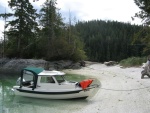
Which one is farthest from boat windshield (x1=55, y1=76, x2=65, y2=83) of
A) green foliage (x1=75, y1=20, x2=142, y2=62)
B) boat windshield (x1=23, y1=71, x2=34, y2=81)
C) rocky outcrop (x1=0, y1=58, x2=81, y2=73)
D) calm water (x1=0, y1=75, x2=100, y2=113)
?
green foliage (x1=75, y1=20, x2=142, y2=62)

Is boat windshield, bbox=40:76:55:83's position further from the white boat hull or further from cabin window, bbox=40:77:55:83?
the white boat hull

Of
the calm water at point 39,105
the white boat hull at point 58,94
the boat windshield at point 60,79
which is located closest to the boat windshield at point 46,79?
the boat windshield at point 60,79

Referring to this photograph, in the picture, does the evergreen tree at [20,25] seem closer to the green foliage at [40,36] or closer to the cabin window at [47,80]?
the green foliage at [40,36]

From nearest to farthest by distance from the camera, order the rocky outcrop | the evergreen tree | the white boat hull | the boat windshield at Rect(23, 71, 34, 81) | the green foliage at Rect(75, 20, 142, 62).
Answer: the white boat hull < the boat windshield at Rect(23, 71, 34, 81) < the rocky outcrop < the evergreen tree < the green foliage at Rect(75, 20, 142, 62)

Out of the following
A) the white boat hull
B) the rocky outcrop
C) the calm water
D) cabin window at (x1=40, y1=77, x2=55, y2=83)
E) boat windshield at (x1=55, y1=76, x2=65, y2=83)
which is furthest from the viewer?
the rocky outcrop

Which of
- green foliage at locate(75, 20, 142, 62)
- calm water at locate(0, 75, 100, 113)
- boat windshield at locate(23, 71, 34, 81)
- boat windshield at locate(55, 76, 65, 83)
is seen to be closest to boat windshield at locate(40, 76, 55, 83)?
boat windshield at locate(55, 76, 65, 83)

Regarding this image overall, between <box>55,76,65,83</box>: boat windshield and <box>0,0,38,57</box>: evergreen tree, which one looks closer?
<box>55,76,65,83</box>: boat windshield

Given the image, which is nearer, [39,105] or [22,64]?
[39,105]

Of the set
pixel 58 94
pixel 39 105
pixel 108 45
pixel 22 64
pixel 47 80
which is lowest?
pixel 39 105

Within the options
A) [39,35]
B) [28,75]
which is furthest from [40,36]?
[28,75]

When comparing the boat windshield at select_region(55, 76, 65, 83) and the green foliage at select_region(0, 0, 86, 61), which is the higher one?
the green foliage at select_region(0, 0, 86, 61)

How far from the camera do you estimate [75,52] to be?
5291cm

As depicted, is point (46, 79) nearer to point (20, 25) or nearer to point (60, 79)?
point (60, 79)

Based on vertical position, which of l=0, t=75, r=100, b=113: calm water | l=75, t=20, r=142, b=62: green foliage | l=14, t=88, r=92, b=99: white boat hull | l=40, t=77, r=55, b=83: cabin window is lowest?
l=0, t=75, r=100, b=113: calm water
